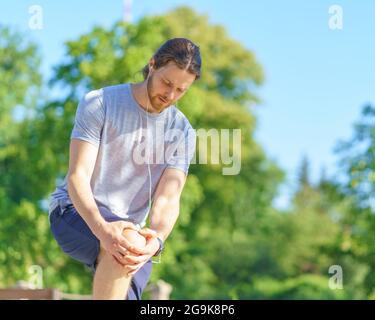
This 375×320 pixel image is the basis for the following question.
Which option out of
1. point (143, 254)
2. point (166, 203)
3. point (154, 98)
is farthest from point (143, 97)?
point (143, 254)

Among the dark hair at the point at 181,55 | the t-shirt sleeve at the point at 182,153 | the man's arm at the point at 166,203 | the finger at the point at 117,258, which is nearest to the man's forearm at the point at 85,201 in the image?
the finger at the point at 117,258

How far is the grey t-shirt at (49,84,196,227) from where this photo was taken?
331 centimetres

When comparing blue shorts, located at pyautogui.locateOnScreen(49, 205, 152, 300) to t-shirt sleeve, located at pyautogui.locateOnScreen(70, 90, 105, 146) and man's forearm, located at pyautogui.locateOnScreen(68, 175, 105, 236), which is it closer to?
man's forearm, located at pyautogui.locateOnScreen(68, 175, 105, 236)

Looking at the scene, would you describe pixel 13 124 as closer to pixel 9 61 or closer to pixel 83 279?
pixel 9 61

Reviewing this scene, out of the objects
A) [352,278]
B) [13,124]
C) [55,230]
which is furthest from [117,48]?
[55,230]

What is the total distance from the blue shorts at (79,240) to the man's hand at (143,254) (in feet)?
0.55

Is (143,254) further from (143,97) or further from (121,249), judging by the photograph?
(143,97)

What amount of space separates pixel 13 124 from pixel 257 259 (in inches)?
427

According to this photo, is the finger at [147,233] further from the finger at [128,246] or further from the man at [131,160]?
the finger at [128,246]

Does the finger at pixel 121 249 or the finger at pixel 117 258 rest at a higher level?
the finger at pixel 121 249

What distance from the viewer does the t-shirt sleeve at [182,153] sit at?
3.41 m

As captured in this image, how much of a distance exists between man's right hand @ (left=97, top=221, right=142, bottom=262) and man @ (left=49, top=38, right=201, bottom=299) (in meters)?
0.08

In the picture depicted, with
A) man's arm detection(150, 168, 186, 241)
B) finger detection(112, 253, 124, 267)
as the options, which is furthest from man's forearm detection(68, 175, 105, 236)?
man's arm detection(150, 168, 186, 241)
